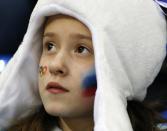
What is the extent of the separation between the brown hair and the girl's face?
0.16m

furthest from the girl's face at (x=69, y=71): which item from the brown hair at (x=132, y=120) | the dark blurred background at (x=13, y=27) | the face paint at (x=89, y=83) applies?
the dark blurred background at (x=13, y=27)

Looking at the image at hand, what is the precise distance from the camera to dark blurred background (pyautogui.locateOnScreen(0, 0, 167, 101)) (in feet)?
5.78

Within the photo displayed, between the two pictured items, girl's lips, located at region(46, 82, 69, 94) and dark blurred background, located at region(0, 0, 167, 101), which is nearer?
girl's lips, located at region(46, 82, 69, 94)

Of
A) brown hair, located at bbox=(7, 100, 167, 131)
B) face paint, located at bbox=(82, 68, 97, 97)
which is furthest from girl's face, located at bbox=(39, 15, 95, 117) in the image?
brown hair, located at bbox=(7, 100, 167, 131)

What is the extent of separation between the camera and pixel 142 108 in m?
1.46

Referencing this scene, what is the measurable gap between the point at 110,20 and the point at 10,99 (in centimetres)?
42

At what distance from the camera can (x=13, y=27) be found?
5.84 ft

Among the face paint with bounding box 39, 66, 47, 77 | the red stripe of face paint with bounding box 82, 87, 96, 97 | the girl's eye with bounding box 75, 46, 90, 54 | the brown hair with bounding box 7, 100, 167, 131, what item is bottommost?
the brown hair with bounding box 7, 100, 167, 131

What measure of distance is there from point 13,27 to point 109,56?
65 centimetres

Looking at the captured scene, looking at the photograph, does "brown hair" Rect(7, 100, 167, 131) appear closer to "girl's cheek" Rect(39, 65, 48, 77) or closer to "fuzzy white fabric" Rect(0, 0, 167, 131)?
"fuzzy white fabric" Rect(0, 0, 167, 131)

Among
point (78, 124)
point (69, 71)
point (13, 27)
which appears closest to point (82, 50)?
point (69, 71)

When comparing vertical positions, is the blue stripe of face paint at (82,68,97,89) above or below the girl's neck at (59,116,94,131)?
above

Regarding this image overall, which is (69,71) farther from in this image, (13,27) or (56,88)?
(13,27)

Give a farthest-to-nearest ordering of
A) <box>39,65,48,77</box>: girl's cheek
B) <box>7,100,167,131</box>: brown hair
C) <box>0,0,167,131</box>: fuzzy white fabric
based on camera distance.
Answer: <box>7,100,167,131</box>: brown hair, <box>39,65,48,77</box>: girl's cheek, <box>0,0,167,131</box>: fuzzy white fabric
